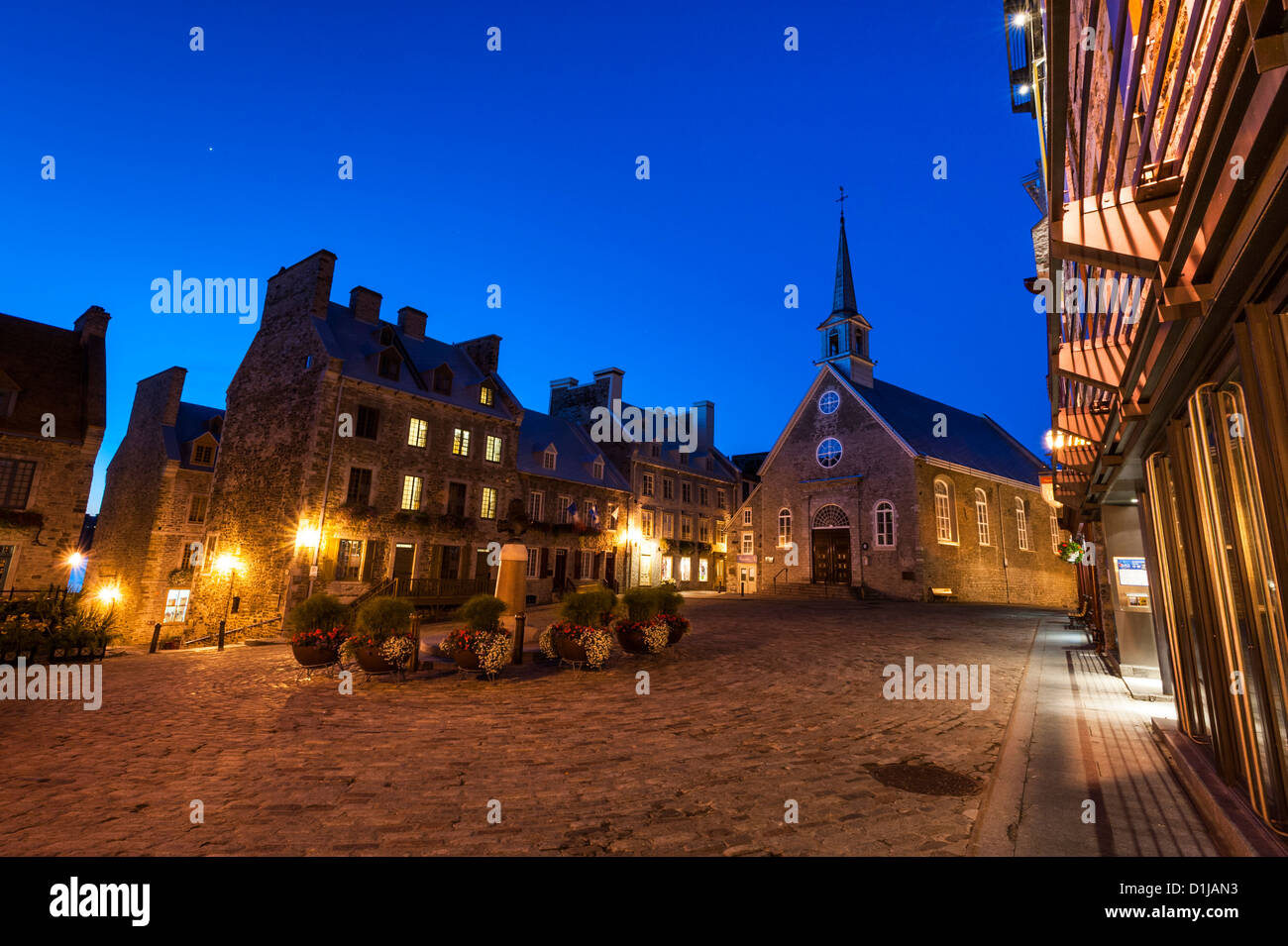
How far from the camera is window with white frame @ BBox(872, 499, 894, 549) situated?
30359mm

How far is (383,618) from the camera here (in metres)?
11.2

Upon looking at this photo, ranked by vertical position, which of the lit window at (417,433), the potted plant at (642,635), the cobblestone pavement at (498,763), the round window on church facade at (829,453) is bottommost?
→ the cobblestone pavement at (498,763)

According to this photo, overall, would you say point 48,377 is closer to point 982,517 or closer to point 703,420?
point 703,420

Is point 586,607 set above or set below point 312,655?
above

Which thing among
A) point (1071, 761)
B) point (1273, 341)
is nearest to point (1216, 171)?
point (1273, 341)

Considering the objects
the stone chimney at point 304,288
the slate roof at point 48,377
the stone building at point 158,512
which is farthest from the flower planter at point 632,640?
the slate roof at point 48,377

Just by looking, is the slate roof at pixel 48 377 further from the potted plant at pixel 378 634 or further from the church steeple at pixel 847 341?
the church steeple at pixel 847 341

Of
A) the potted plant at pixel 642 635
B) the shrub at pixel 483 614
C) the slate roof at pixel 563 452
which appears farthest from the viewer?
the slate roof at pixel 563 452

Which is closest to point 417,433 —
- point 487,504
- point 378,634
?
point 487,504

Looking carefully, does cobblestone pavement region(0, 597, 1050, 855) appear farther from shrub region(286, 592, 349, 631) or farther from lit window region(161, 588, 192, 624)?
lit window region(161, 588, 192, 624)

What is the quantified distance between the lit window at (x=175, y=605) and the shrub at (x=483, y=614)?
23596mm

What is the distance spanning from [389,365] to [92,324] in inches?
548

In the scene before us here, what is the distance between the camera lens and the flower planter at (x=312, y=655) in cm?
1173

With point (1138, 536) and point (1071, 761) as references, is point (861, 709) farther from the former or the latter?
point (1138, 536)
